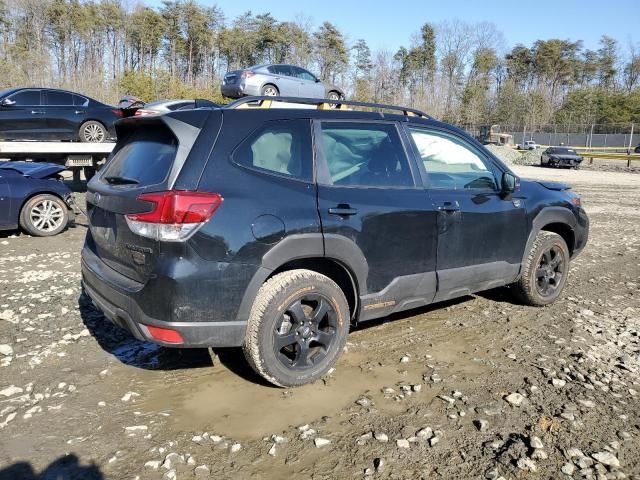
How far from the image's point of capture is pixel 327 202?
3.40 meters

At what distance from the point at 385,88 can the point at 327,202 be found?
59658 millimetres

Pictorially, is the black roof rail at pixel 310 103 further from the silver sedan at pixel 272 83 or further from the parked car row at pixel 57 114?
the silver sedan at pixel 272 83

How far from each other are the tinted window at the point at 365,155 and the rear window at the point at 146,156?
1.03m

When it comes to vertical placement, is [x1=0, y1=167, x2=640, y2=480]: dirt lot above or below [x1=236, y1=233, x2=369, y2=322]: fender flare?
below

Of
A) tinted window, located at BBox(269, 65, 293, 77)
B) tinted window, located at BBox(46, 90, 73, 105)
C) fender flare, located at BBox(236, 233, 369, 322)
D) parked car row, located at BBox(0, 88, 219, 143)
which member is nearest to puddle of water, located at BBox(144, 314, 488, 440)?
fender flare, located at BBox(236, 233, 369, 322)

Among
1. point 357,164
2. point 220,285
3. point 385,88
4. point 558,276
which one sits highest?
point 385,88

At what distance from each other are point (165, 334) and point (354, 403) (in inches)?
48.9

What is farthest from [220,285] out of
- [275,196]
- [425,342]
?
[425,342]

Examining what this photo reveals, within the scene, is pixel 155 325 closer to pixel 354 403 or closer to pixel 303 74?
pixel 354 403

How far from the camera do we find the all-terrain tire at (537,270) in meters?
4.84

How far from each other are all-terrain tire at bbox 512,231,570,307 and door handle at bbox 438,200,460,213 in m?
1.17

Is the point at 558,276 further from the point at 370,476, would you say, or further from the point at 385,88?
the point at 385,88

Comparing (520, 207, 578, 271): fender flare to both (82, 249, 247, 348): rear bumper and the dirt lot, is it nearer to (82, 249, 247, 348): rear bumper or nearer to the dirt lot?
the dirt lot

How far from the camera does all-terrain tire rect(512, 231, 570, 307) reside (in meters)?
4.84
